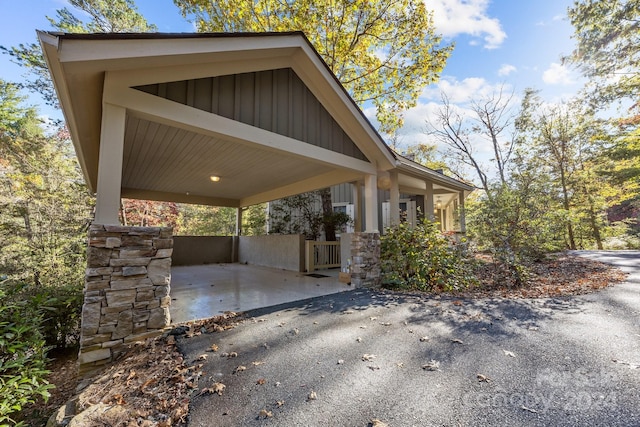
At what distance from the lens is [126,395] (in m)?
2.08

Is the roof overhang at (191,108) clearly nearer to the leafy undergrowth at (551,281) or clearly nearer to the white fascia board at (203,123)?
the white fascia board at (203,123)

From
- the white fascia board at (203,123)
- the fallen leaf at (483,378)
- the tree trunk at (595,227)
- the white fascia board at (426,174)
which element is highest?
the white fascia board at (426,174)

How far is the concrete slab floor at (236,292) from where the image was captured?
4.30 metres

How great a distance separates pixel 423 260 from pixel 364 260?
1.36 meters

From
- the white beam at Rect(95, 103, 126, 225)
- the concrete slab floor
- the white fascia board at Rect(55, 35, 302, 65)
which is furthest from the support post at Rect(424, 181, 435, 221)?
the white beam at Rect(95, 103, 126, 225)

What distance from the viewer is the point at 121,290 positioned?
2.84m

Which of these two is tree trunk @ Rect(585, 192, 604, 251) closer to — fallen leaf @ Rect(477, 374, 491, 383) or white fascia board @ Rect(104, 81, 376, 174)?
white fascia board @ Rect(104, 81, 376, 174)

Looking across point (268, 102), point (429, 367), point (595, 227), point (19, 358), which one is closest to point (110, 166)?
point (19, 358)

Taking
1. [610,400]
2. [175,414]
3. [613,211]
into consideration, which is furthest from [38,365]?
[613,211]

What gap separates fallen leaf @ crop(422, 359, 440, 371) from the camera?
239cm

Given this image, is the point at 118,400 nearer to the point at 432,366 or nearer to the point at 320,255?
the point at 432,366

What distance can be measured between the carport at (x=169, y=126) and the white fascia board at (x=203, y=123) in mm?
14

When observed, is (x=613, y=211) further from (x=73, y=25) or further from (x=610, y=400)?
(x=73, y=25)

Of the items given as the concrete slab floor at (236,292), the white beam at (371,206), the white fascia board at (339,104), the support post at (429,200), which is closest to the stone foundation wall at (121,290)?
the concrete slab floor at (236,292)
